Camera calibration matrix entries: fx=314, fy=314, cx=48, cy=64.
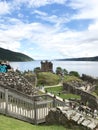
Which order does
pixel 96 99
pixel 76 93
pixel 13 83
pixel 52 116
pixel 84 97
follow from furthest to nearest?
1. pixel 76 93
2. pixel 84 97
3. pixel 96 99
4. pixel 13 83
5. pixel 52 116

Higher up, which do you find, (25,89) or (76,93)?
(25,89)

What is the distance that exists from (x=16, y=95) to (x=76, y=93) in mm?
27283

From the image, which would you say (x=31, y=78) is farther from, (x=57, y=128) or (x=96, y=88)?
(x=57, y=128)

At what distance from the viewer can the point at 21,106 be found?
17.5 meters

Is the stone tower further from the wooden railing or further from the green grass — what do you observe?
the green grass

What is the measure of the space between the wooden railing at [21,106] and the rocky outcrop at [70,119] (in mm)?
650

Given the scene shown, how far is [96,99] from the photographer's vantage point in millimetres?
33969

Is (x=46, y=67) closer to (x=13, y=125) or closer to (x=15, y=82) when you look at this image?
(x=15, y=82)

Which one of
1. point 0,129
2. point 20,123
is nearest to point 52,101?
point 20,123

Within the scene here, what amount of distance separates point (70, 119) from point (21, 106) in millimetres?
3140

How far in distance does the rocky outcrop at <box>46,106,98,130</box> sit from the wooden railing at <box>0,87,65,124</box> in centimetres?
65

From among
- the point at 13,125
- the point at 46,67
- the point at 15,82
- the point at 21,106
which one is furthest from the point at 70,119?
the point at 46,67

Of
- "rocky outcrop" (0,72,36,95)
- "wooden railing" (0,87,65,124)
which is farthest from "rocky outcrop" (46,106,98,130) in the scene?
"rocky outcrop" (0,72,36,95)

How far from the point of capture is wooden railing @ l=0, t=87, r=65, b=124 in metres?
17.1
